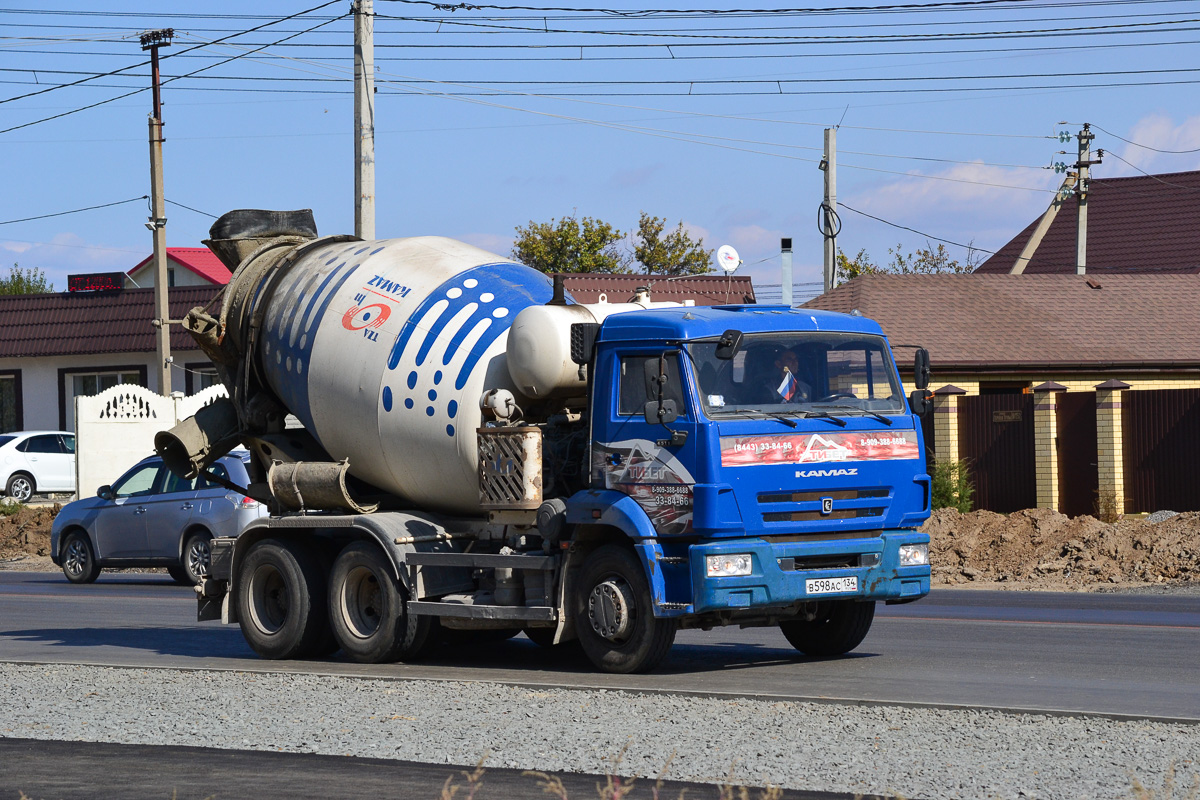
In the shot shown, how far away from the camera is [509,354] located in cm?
1255

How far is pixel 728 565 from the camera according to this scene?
440 inches

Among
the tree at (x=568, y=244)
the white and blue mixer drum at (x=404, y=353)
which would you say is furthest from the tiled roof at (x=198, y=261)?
the white and blue mixer drum at (x=404, y=353)

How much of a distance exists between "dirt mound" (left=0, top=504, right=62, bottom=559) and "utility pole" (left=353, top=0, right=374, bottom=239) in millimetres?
11747

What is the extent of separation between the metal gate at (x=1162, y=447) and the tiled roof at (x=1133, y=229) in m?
16.1

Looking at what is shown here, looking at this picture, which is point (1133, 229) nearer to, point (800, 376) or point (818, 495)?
point (800, 376)

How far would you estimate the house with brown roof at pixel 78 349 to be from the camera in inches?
1753

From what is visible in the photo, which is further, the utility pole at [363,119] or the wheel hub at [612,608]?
the utility pole at [363,119]

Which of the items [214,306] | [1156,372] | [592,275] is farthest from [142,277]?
[214,306]

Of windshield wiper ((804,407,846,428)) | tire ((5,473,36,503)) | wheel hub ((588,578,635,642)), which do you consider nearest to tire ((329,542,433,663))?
wheel hub ((588,578,635,642))

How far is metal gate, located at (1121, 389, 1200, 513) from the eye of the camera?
27.4 meters

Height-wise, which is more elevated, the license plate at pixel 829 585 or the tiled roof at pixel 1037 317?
the tiled roof at pixel 1037 317

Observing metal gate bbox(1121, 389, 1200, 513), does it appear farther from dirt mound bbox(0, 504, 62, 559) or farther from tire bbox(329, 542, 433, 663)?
dirt mound bbox(0, 504, 62, 559)

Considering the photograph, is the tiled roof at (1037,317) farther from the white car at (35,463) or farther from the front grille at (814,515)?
the front grille at (814,515)

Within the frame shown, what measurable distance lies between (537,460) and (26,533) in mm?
21681
